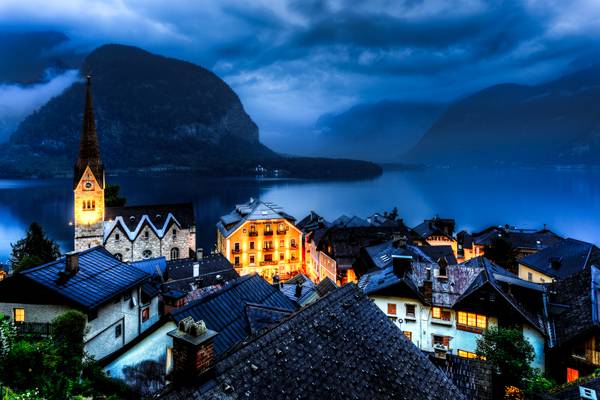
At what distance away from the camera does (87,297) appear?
69.1 feet

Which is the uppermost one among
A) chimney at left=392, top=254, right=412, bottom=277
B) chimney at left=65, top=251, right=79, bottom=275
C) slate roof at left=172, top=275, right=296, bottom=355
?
chimney at left=65, top=251, right=79, bottom=275

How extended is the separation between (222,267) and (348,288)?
3266cm

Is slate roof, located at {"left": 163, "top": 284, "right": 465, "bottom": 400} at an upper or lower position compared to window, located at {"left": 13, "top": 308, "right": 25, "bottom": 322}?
upper

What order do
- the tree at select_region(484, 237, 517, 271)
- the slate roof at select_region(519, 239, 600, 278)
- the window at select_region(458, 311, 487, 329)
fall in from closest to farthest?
1. the window at select_region(458, 311, 487, 329)
2. the slate roof at select_region(519, 239, 600, 278)
3. the tree at select_region(484, 237, 517, 271)

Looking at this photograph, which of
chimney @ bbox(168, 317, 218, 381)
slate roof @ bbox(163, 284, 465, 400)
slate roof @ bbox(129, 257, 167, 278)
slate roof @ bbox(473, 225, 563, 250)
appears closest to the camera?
chimney @ bbox(168, 317, 218, 381)

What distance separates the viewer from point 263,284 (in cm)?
2323

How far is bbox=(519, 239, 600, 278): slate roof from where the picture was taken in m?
42.0

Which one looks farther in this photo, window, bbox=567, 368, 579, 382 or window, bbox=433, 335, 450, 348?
window, bbox=433, 335, 450, 348

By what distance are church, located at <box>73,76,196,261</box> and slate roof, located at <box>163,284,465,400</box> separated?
56.7 metres

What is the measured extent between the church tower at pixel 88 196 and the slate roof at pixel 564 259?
6594 cm

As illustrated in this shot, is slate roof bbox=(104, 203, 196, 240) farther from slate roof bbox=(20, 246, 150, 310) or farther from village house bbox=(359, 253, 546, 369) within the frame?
village house bbox=(359, 253, 546, 369)

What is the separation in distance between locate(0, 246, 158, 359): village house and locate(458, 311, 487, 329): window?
23953mm

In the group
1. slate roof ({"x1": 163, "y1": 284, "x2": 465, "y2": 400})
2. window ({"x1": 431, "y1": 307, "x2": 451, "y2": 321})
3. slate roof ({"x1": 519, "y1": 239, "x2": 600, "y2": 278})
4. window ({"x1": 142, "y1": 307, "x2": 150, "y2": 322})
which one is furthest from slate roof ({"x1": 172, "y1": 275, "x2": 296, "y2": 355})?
slate roof ({"x1": 519, "y1": 239, "x2": 600, "y2": 278})

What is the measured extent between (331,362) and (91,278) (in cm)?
1783
